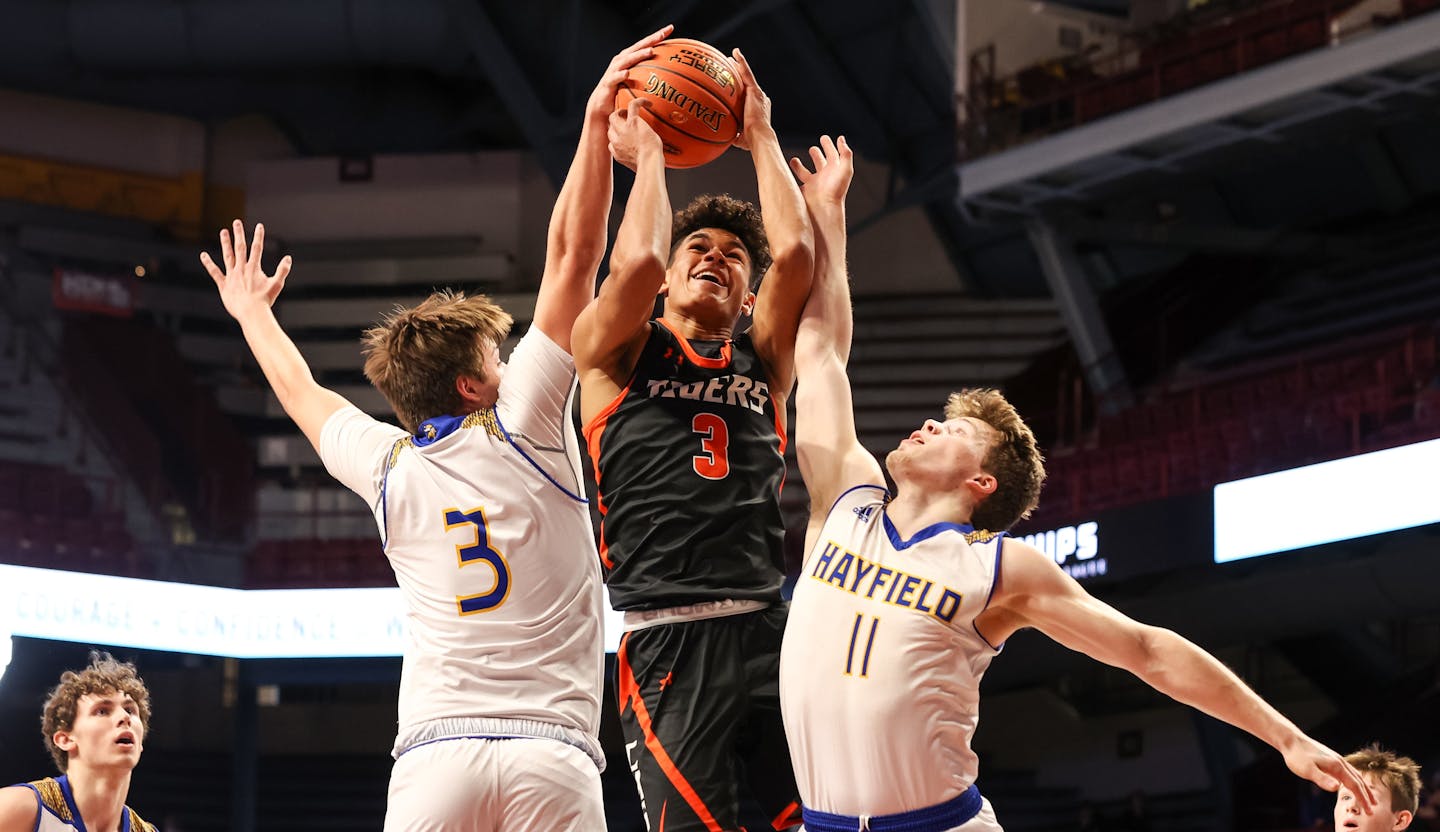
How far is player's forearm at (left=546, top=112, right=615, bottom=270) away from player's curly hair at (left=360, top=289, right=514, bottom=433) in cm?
24

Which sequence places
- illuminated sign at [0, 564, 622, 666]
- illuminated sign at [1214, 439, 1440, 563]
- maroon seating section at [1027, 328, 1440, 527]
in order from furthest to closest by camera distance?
illuminated sign at [0, 564, 622, 666] < maroon seating section at [1027, 328, 1440, 527] < illuminated sign at [1214, 439, 1440, 563]

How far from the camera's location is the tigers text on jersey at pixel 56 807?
5.46 m

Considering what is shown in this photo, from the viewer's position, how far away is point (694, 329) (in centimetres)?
500

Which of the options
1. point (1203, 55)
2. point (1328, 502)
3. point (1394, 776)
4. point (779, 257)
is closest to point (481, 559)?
point (779, 257)

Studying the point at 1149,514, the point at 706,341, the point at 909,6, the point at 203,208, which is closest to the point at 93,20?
the point at 203,208

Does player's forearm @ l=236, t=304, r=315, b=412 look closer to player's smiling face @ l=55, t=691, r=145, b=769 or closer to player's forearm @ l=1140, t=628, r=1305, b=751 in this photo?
player's smiling face @ l=55, t=691, r=145, b=769

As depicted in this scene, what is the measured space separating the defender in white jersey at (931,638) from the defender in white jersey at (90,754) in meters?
2.54

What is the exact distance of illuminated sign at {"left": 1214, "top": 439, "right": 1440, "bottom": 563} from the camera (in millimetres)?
11812

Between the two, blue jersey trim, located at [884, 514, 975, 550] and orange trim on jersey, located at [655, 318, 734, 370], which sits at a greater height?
orange trim on jersey, located at [655, 318, 734, 370]

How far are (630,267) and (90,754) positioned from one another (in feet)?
8.52

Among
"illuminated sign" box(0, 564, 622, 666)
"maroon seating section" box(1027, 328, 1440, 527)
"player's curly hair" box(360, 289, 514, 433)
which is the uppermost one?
"maroon seating section" box(1027, 328, 1440, 527)

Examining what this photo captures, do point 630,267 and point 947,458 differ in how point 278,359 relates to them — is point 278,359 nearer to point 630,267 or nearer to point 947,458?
point 630,267

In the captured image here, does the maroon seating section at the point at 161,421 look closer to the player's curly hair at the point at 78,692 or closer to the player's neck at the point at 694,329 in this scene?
the player's curly hair at the point at 78,692

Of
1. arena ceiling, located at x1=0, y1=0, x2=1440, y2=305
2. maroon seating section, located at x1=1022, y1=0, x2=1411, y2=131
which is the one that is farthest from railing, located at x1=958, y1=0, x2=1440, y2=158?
arena ceiling, located at x1=0, y1=0, x2=1440, y2=305
